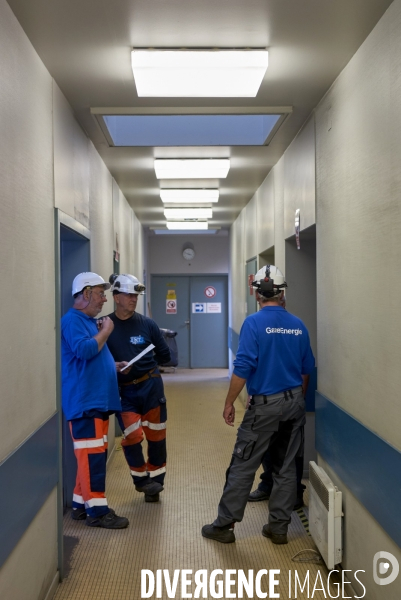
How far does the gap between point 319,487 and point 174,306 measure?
8.99m

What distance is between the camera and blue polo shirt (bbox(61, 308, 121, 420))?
337cm

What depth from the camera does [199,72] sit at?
112 inches

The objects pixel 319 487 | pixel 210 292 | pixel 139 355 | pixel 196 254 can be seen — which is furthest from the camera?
pixel 210 292

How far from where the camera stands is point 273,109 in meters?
3.53

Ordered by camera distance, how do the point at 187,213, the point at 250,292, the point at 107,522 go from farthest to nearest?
1. the point at 187,213
2. the point at 250,292
3. the point at 107,522

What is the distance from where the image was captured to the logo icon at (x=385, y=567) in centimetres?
219

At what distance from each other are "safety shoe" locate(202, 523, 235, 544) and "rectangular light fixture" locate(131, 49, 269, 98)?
2.44 m

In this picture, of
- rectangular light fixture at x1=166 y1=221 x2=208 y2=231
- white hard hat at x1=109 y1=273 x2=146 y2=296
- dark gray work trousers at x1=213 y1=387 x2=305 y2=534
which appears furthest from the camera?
rectangular light fixture at x1=166 y1=221 x2=208 y2=231

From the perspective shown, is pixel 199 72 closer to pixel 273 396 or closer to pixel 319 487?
pixel 273 396

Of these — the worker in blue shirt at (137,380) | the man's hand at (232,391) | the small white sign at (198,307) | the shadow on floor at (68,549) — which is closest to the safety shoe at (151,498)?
the worker in blue shirt at (137,380)

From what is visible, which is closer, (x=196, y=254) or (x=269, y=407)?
(x=269, y=407)

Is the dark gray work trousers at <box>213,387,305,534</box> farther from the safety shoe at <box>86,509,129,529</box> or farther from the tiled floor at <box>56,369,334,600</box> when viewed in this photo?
the safety shoe at <box>86,509,129,529</box>

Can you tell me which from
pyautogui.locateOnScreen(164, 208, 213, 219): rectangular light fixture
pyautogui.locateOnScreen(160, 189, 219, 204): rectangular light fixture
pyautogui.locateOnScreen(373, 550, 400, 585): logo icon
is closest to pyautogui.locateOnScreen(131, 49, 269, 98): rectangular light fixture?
pyautogui.locateOnScreen(373, 550, 400, 585): logo icon

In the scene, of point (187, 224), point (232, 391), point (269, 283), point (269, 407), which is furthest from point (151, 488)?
point (187, 224)
